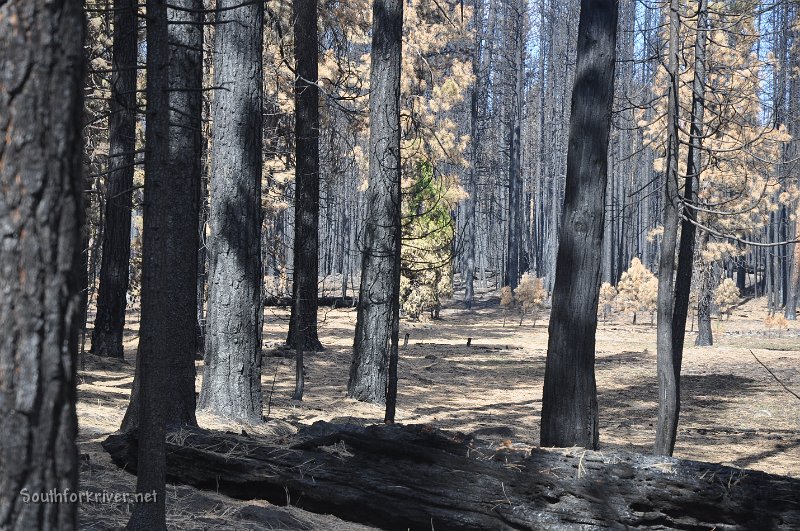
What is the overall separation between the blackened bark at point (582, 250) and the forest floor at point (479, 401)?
193cm

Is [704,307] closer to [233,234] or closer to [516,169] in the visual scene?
[233,234]

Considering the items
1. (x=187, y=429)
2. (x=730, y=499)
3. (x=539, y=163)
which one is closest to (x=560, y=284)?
(x=730, y=499)

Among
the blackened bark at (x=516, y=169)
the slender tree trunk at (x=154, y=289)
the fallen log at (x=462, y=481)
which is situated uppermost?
the blackened bark at (x=516, y=169)

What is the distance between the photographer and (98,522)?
13.4ft

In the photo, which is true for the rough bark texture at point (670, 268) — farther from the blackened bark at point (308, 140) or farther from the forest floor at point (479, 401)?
the blackened bark at point (308, 140)

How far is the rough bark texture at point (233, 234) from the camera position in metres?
7.82

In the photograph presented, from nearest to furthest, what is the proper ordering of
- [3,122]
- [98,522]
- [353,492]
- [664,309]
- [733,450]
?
[3,122]
[98,522]
[353,492]
[664,309]
[733,450]

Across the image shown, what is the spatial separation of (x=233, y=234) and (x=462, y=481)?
3.96m

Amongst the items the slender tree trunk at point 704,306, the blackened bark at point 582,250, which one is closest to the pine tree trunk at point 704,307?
the slender tree trunk at point 704,306

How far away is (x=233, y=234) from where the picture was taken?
309 inches

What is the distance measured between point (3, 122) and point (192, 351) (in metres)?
5.03

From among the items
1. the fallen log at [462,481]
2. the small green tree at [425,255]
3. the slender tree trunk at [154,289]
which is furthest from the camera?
the small green tree at [425,255]

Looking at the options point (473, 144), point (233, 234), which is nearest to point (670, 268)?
point (233, 234)

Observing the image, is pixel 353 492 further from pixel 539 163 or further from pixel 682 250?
pixel 539 163
